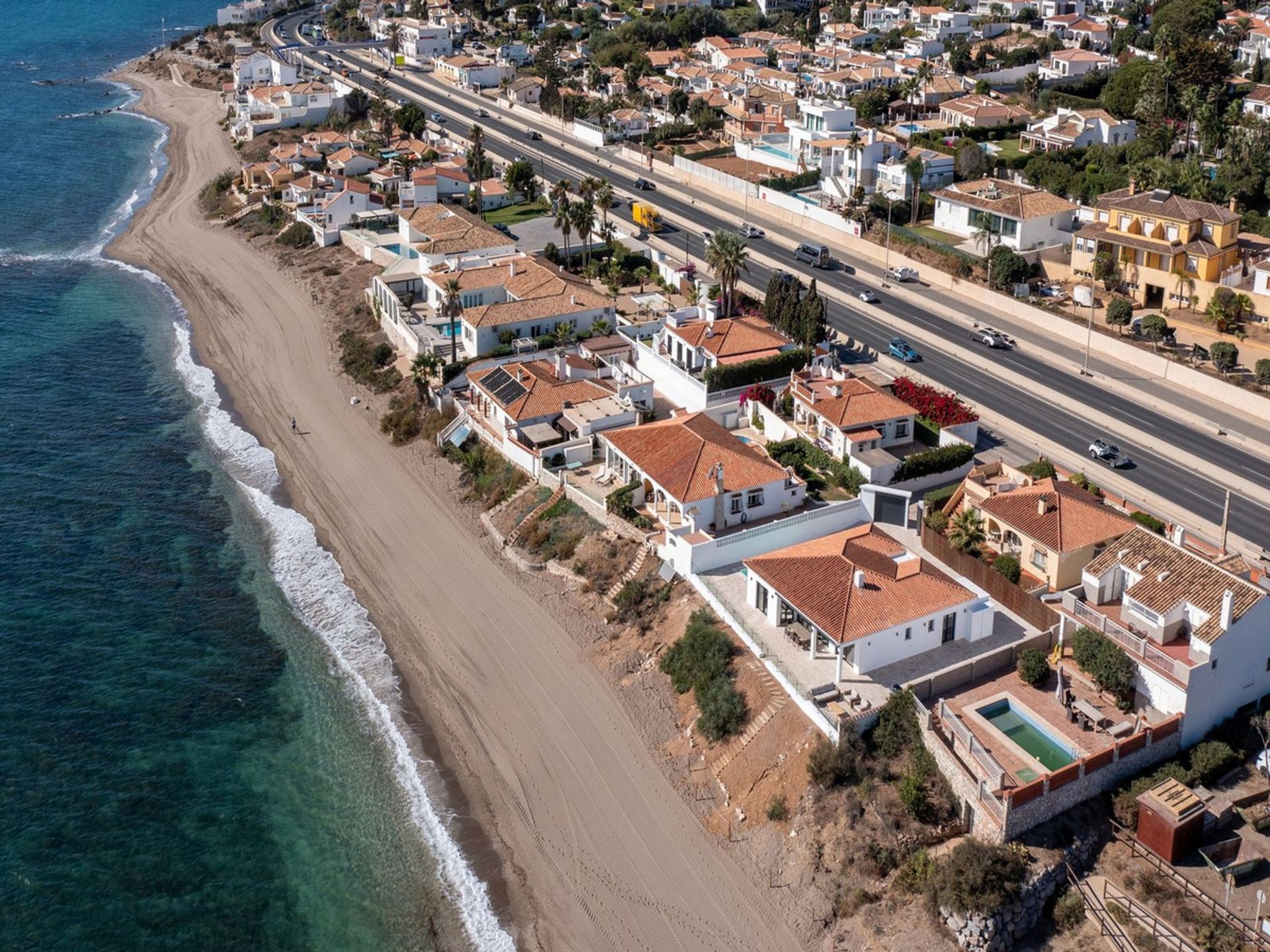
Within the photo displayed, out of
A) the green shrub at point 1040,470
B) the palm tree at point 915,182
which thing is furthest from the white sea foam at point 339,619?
the palm tree at point 915,182

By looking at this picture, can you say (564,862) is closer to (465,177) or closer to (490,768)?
(490,768)

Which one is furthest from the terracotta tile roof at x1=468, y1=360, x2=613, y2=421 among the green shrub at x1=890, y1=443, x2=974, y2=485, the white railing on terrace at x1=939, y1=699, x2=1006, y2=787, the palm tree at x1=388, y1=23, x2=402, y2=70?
the palm tree at x1=388, y1=23, x2=402, y2=70

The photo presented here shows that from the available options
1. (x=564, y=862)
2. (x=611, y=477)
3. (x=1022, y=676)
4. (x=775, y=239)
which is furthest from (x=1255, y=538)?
(x=775, y=239)

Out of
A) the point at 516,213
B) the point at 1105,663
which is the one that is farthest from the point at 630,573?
the point at 516,213

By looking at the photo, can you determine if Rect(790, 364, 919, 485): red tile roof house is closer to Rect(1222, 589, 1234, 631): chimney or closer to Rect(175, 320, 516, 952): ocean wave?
Rect(1222, 589, 1234, 631): chimney

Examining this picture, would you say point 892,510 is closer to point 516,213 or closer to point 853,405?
point 853,405

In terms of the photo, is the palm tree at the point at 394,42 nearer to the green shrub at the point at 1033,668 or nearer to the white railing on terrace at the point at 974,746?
Result: the green shrub at the point at 1033,668
